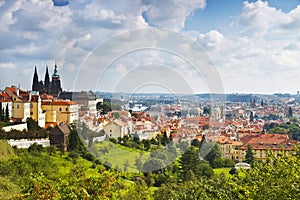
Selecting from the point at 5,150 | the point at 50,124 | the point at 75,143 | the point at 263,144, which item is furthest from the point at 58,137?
the point at 263,144

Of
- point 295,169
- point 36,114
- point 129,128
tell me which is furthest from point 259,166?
point 36,114

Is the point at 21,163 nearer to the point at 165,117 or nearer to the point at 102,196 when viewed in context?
the point at 102,196

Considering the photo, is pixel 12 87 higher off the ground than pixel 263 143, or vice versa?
pixel 12 87

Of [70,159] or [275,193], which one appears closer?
[275,193]

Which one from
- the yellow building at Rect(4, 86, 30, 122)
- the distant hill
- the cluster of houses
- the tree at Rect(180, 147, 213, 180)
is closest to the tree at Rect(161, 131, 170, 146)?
the cluster of houses

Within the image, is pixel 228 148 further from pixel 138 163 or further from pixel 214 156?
pixel 138 163

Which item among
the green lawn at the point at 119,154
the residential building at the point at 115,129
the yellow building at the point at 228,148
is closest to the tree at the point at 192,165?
the green lawn at the point at 119,154

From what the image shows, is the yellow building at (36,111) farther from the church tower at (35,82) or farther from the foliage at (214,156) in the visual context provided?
the church tower at (35,82)
